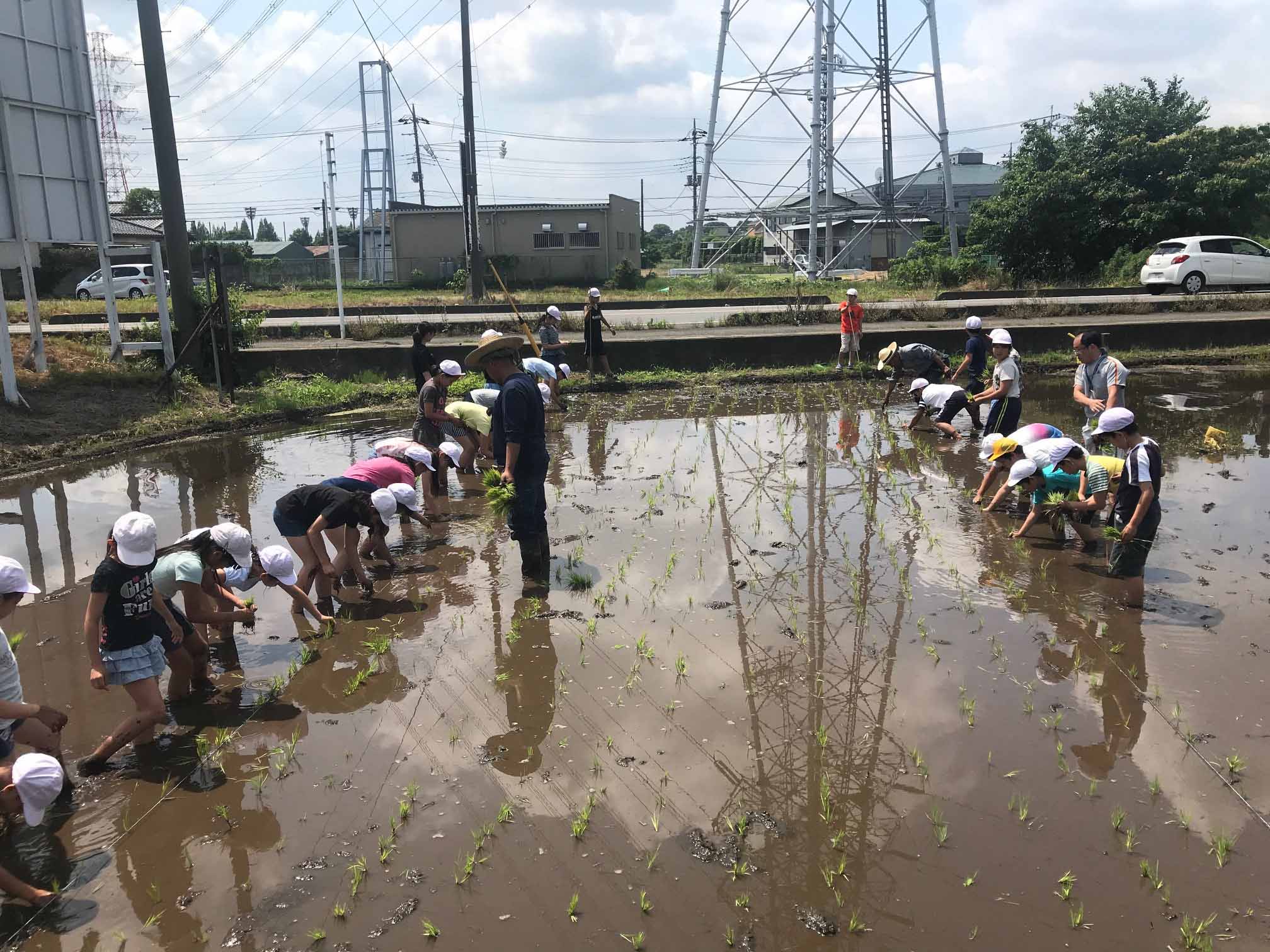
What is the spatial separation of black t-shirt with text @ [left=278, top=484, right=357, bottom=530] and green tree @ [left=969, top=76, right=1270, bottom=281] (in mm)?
28047

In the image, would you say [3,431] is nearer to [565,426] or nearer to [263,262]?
[565,426]

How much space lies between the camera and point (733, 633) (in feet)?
18.3

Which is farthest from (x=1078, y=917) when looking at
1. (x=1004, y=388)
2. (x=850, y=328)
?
(x=850, y=328)

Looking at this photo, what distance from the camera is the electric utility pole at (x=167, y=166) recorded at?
41.8ft

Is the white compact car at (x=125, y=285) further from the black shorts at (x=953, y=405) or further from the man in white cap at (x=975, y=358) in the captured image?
the black shorts at (x=953, y=405)

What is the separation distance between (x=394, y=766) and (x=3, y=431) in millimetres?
9313

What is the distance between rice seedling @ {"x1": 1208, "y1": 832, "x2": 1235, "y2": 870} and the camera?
3.47 m

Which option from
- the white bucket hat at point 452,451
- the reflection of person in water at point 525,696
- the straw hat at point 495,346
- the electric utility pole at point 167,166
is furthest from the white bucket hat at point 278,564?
the electric utility pole at point 167,166

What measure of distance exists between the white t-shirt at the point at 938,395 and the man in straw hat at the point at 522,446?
5.72 m

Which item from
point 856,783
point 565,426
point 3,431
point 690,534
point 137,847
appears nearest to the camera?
point 137,847

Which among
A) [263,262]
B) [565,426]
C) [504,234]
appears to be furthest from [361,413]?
[263,262]

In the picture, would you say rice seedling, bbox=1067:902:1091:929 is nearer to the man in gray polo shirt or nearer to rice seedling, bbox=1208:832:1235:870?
rice seedling, bbox=1208:832:1235:870

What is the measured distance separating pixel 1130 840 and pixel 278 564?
4.25 meters

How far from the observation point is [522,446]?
6.48 m
